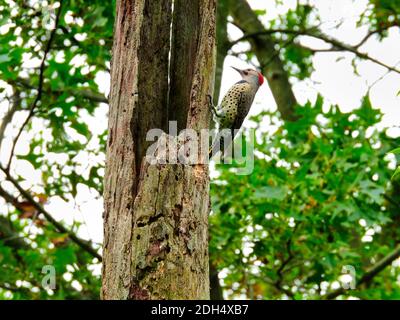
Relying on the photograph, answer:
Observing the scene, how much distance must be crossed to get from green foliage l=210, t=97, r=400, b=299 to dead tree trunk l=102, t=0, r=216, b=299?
265cm

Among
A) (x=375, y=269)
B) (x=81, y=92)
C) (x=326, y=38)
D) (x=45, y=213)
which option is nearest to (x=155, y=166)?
(x=45, y=213)

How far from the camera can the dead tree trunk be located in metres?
3.21

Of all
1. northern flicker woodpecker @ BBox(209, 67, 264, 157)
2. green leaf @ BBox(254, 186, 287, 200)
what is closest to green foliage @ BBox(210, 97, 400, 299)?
green leaf @ BBox(254, 186, 287, 200)

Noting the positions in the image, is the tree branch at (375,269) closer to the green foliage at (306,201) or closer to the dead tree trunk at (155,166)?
the green foliage at (306,201)

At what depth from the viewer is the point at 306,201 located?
6496 millimetres

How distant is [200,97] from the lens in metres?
3.57

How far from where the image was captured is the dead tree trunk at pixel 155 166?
10.5ft

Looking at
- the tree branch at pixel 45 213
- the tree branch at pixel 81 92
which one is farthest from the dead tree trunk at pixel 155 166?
the tree branch at pixel 81 92

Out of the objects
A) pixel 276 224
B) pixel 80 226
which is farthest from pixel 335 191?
pixel 80 226

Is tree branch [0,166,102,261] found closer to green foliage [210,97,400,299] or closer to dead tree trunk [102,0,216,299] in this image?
green foliage [210,97,400,299]

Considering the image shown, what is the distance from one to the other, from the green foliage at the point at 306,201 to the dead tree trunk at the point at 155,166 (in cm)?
265

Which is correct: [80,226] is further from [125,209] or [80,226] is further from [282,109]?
[125,209]

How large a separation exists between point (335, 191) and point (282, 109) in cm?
267

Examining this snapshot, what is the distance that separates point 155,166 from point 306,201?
337 centimetres
